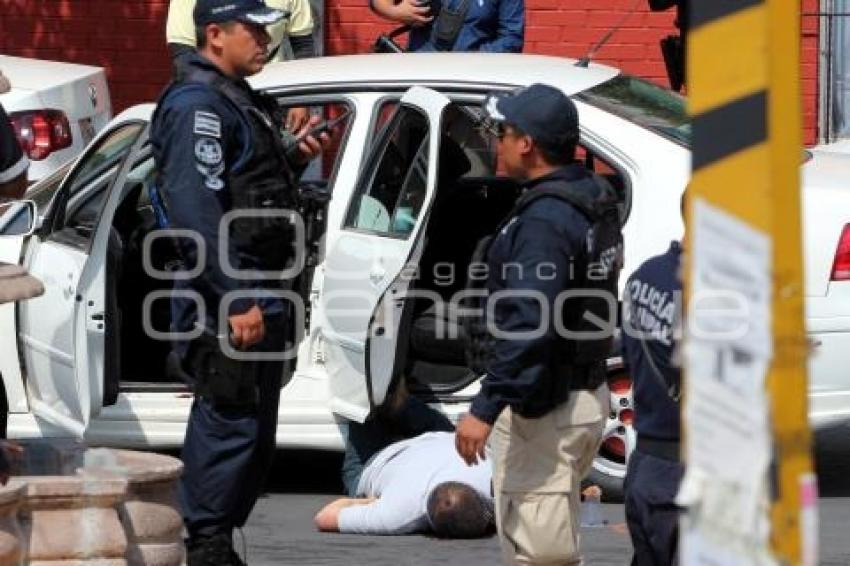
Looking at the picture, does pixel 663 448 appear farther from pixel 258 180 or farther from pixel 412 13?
pixel 412 13

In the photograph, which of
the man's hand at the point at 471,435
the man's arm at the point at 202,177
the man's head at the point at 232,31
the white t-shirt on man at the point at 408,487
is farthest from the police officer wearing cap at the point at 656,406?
the white t-shirt on man at the point at 408,487

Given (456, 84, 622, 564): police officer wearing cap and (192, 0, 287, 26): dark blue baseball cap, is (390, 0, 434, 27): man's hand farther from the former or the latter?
(456, 84, 622, 564): police officer wearing cap

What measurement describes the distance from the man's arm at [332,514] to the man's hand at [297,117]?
143 centimetres

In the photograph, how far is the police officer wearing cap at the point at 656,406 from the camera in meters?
4.99

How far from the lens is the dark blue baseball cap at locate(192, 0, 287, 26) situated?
6211 mm

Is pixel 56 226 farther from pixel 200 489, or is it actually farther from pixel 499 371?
pixel 499 371

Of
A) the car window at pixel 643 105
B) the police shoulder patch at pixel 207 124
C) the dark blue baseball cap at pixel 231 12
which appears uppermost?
the dark blue baseball cap at pixel 231 12

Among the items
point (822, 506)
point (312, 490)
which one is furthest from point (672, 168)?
point (312, 490)

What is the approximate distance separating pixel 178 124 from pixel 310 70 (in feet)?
6.80

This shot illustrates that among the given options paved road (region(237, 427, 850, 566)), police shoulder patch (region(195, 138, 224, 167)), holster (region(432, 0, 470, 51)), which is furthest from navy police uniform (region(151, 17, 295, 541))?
holster (region(432, 0, 470, 51))

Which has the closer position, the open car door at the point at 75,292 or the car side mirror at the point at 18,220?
the open car door at the point at 75,292

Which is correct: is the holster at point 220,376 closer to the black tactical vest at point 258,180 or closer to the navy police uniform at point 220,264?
the navy police uniform at point 220,264

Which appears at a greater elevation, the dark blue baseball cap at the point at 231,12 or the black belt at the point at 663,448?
the dark blue baseball cap at the point at 231,12

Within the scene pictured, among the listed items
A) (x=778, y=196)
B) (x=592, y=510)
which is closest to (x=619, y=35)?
(x=592, y=510)
